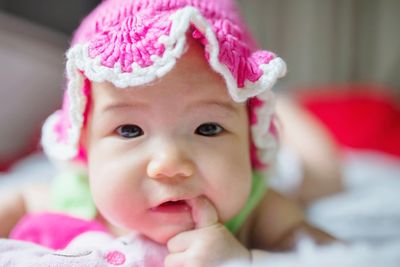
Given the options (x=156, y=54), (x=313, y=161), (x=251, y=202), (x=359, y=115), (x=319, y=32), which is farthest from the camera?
(x=319, y=32)

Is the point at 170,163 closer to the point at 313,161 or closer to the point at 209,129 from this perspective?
the point at 209,129

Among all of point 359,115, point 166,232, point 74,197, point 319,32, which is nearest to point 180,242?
point 166,232

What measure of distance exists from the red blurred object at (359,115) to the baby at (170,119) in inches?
38.2

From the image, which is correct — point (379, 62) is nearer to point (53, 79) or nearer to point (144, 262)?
point (53, 79)

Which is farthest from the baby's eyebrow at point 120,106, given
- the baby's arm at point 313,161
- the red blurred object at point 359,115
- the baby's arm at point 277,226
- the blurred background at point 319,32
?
the blurred background at point 319,32

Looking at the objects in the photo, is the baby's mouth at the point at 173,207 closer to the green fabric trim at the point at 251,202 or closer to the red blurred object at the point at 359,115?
the green fabric trim at the point at 251,202

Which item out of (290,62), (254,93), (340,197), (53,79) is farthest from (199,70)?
(290,62)

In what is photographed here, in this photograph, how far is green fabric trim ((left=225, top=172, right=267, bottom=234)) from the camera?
87 centimetres

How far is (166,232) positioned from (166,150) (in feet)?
0.34

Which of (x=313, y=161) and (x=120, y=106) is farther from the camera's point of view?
(x=313, y=161)

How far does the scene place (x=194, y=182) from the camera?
29.6 inches

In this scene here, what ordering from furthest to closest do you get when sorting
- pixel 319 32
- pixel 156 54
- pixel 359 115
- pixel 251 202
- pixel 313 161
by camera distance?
pixel 319 32 < pixel 359 115 < pixel 313 161 < pixel 251 202 < pixel 156 54

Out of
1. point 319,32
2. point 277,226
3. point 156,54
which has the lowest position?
point 277,226

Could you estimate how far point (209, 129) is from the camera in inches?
30.5
